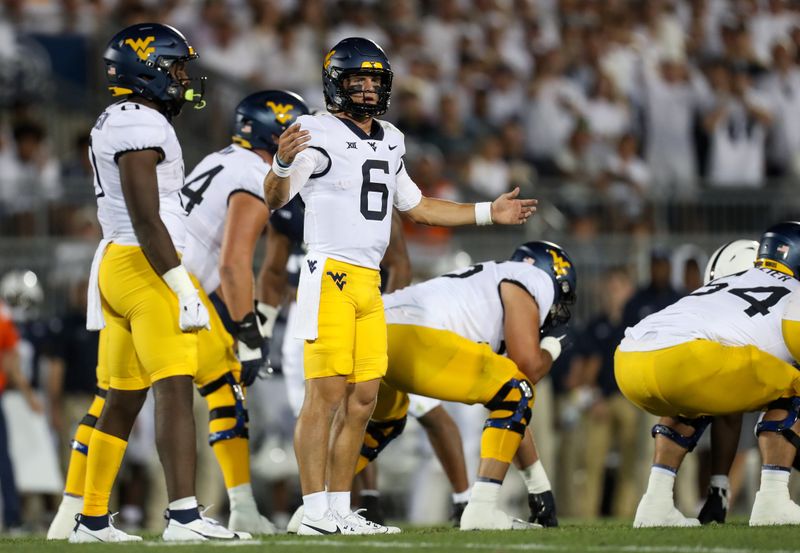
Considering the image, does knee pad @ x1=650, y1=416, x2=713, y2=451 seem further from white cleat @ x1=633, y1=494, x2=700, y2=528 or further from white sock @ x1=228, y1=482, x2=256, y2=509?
white sock @ x1=228, y1=482, x2=256, y2=509

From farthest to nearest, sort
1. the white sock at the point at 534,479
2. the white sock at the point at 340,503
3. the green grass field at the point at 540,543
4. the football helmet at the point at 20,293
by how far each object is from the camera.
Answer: the football helmet at the point at 20,293 < the white sock at the point at 534,479 < the white sock at the point at 340,503 < the green grass field at the point at 540,543

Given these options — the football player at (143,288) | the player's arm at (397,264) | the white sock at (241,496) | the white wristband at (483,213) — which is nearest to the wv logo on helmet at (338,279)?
the football player at (143,288)

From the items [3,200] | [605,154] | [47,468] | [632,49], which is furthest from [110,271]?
[632,49]

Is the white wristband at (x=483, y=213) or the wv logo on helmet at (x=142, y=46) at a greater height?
the wv logo on helmet at (x=142, y=46)

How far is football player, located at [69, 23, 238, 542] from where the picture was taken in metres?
6.23

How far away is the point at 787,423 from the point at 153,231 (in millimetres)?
3042

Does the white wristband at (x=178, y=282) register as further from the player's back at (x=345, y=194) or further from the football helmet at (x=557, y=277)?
the football helmet at (x=557, y=277)

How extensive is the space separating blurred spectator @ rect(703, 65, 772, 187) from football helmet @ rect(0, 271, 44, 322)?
22.9 ft

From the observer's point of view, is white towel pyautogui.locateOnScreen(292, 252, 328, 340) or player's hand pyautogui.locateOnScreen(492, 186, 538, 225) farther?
player's hand pyautogui.locateOnScreen(492, 186, 538, 225)

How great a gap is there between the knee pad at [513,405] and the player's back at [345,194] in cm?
96

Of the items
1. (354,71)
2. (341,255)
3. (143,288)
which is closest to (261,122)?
(354,71)

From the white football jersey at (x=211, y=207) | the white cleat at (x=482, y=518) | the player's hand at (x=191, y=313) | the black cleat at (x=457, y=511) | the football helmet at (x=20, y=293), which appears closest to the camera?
the player's hand at (x=191, y=313)

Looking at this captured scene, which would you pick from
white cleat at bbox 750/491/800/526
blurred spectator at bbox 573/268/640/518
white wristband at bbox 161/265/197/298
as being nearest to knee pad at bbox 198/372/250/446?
white wristband at bbox 161/265/197/298

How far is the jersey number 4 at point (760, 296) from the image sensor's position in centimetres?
698
